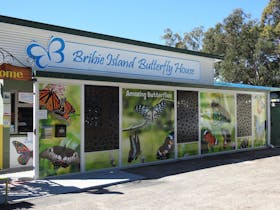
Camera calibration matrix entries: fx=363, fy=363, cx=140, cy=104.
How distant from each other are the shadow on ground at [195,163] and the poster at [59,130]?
198cm

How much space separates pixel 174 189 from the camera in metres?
8.80

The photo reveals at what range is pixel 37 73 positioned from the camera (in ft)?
32.5

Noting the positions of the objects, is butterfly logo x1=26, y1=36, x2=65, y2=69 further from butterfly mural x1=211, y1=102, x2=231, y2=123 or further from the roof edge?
butterfly mural x1=211, y1=102, x2=231, y2=123

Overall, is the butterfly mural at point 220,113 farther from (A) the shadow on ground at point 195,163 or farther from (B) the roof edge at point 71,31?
(B) the roof edge at point 71,31

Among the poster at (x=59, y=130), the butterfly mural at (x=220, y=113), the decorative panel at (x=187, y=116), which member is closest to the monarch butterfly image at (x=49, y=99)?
the poster at (x=59, y=130)

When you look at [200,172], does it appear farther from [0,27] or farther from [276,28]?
[276,28]

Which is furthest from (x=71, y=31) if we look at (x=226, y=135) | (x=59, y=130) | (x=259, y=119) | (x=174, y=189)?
(x=259, y=119)

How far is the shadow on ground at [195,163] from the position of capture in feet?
36.8

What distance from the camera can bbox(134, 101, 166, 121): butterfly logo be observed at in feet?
41.4

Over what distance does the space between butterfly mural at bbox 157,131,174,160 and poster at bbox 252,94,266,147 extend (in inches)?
231

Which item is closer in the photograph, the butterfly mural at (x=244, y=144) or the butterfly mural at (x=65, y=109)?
the butterfly mural at (x=65, y=109)

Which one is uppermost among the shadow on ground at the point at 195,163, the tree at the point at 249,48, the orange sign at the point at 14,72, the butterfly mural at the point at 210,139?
the tree at the point at 249,48

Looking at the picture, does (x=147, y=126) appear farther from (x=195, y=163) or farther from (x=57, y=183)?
(x=57, y=183)

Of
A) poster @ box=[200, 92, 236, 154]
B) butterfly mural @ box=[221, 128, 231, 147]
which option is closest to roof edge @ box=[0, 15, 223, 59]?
poster @ box=[200, 92, 236, 154]
